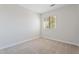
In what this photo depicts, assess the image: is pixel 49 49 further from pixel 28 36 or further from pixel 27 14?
pixel 27 14

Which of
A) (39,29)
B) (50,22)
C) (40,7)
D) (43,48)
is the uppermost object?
(40,7)

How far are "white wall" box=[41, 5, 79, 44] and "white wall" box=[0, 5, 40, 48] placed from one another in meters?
0.19

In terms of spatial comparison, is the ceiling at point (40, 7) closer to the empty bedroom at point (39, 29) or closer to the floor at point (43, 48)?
the empty bedroom at point (39, 29)

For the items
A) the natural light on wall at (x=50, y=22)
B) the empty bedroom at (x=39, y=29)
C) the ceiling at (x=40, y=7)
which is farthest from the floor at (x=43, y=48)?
the ceiling at (x=40, y=7)

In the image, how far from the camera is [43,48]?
3.87 ft

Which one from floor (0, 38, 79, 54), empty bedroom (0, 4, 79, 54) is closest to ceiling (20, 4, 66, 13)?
empty bedroom (0, 4, 79, 54)

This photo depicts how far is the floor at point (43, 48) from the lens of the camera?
113cm

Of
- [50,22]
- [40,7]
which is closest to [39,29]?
[50,22]

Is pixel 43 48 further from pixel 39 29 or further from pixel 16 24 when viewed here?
pixel 16 24

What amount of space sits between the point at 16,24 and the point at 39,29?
35 cm

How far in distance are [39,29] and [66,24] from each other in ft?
1.32

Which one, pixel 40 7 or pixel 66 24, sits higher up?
pixel 40 7

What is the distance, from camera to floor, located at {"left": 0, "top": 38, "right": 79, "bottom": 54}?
1126mm

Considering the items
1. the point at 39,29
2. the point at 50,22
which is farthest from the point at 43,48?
the point at 50,22
